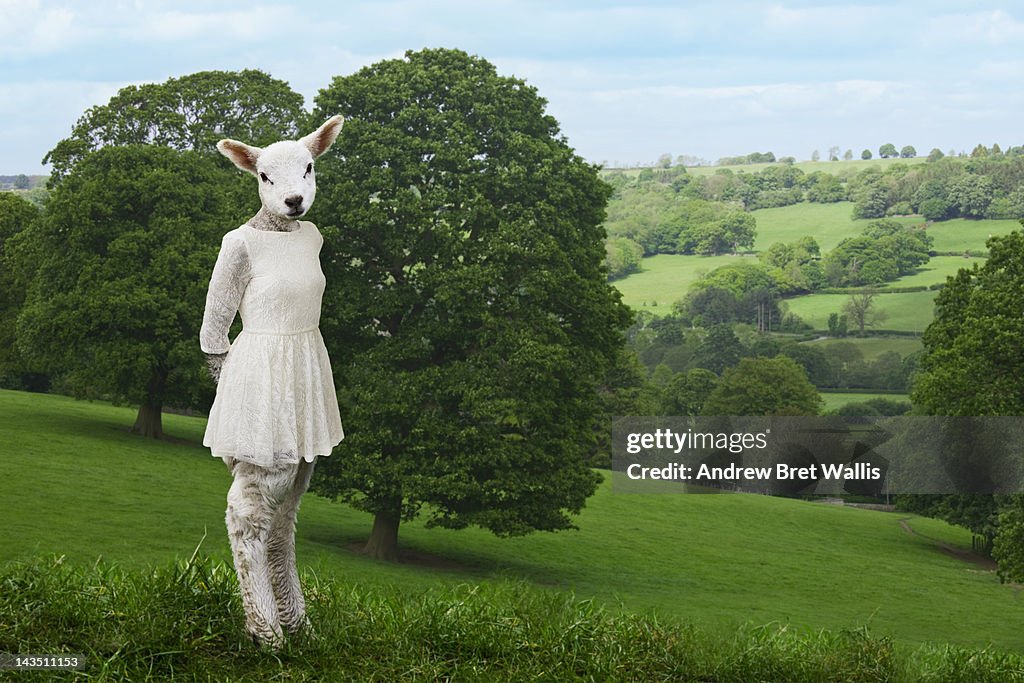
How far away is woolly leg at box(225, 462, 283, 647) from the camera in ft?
24.5

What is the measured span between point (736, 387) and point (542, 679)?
59.1 meters

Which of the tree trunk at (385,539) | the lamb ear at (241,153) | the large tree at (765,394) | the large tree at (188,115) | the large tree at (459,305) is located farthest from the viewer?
the large tree at (765,394)

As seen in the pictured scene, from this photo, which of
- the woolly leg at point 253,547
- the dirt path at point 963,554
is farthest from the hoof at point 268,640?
the dirt path at point 963,554

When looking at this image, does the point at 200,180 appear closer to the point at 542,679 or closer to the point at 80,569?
the point at 80,569

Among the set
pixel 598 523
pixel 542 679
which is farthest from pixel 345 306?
→ pixel 598 523

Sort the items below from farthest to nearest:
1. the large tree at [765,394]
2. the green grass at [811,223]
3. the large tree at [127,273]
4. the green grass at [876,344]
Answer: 1. the green grass at [811,223]
2. the green grass at [876,344]
3. the large tree at [765,394]
4. the large tree at [127,273]

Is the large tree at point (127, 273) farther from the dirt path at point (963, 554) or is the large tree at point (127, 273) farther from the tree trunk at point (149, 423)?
the dirt path at point (963, 554)

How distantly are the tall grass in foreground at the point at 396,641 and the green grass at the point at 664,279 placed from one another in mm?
106093

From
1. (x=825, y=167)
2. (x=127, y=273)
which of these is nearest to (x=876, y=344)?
(x=127, y=273)

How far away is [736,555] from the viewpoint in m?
40.4

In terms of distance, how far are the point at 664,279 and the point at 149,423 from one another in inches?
3585

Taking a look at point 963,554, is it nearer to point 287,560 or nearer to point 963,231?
point 287,560

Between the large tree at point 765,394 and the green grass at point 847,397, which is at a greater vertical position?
the large tree at point 765,394

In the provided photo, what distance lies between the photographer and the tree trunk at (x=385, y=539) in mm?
27312
